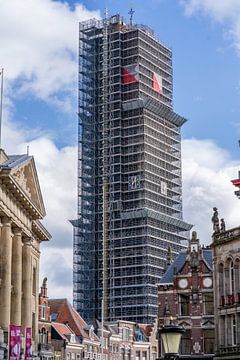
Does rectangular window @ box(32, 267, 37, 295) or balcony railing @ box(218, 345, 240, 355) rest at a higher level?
rectangular window @ box(32, 267, 37, 295)

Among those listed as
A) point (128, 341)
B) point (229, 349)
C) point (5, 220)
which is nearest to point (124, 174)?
point (128, 341)

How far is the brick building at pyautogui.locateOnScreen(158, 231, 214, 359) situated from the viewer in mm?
71375

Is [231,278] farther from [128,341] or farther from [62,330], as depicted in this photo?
[128,341]

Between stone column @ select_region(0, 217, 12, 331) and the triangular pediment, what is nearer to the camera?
stone column @ select_region(0, 217, 12, 331)

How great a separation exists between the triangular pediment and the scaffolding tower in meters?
78.0

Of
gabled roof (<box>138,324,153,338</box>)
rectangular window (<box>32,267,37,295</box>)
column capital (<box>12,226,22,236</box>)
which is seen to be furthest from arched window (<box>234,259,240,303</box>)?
gabled roof (<box>138,324,153,338</box>)

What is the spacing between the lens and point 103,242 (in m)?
144

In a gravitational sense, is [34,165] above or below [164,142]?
below

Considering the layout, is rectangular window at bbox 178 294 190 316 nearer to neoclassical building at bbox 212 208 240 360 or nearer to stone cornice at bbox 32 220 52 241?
neoclassical building at bbox 212 208 240 360

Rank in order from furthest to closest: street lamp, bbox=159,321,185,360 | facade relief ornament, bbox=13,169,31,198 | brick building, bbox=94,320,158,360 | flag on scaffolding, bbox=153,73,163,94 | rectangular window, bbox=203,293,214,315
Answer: flag on scaffolding, bbox=153,73,163,94, brick building, bbox=94,320,158,360, rectangular window, bbox=203,293,214,315, facade relief ornament, bbox=13,169,31,198, street lamp, bbox=159,321,185,360

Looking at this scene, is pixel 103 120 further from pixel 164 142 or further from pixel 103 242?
pixel 103 242

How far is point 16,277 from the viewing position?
5450 cm

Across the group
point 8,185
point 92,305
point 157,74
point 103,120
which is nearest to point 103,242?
point 92,305

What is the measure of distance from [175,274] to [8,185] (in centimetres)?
2945
